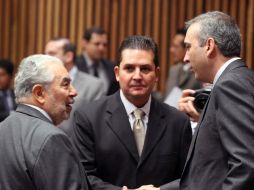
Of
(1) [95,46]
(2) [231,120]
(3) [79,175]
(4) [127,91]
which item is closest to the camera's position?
(2) [231,120]

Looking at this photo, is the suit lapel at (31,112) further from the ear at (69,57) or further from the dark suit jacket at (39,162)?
the ear at (69,57)

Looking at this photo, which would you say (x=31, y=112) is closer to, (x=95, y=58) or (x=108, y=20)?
(x=95, y=58)

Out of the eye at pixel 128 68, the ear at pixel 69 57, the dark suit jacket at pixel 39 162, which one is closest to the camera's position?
the dark suit jacket at pixel 39 162

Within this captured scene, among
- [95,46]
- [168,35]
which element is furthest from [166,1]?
[95,46]

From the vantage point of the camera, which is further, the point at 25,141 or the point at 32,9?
the point at 32,9

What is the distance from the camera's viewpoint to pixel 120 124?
3.15 metres

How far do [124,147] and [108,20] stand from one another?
3.85m

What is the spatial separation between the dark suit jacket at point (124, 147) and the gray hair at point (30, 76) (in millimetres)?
411

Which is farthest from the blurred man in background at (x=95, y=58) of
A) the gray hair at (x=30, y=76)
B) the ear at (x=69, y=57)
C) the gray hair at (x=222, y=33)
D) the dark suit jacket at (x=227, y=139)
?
the dark suit jacket at (x=227, y=139)

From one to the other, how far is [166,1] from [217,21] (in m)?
4.07

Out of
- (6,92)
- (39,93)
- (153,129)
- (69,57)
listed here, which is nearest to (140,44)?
(153,129)

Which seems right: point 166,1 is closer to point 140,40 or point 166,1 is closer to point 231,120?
point 140,40

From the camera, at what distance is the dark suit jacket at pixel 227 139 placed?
7.68 ft

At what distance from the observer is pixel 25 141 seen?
8.45ft
